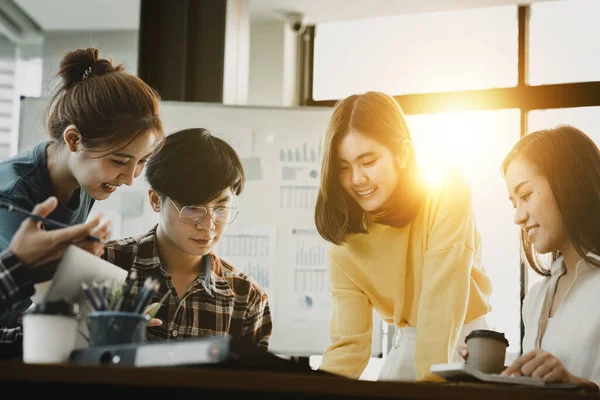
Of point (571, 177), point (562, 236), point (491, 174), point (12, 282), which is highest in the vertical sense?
point (491, 174)

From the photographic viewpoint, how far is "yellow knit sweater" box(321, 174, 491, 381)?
220 cm

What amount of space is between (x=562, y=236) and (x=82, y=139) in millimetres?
1370

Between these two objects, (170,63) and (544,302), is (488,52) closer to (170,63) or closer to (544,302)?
(170,63)

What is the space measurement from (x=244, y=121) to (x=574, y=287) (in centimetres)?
145

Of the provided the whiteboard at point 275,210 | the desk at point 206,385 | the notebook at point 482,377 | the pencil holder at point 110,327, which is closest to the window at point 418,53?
the whiteboard at point 275,210

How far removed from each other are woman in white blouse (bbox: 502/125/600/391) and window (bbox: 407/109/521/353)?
1256 mm

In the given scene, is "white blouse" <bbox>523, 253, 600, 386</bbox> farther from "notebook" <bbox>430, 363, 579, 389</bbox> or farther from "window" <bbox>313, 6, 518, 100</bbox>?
"window" <bbox>313, 6, 518, 100</bbox>

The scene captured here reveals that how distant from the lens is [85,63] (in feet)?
7.22

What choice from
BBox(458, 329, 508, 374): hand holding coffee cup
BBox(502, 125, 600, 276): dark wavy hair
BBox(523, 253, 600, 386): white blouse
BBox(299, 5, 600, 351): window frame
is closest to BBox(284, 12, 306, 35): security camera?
BBox(299, 5, 600, 351): window frame

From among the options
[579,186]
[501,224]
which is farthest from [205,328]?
[501,224]

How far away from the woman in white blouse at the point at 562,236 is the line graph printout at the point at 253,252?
989mm

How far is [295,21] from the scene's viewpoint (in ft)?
12.8

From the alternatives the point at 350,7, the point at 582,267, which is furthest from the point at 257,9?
the point at 582,267

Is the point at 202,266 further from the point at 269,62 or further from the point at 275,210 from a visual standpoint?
the point at 269,62
